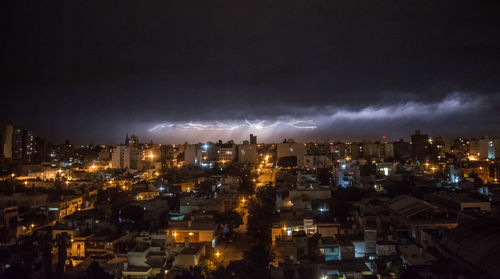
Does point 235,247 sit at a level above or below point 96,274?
below

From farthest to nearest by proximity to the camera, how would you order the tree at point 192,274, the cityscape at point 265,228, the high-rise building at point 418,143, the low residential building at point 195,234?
the high-rise building at point 418,143 → the low residential building at point 195,234 → the cityscape at point 265,228 → the tree at point 192,274

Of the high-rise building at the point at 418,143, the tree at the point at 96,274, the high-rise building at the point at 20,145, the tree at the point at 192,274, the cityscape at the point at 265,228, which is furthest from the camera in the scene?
the high-rise building at the point at 418,143

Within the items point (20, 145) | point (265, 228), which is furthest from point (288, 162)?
point (20, 145)

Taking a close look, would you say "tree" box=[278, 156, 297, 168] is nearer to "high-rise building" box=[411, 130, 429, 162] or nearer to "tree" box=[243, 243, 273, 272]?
"high-rise building" box=[411, 130, 429, 162]

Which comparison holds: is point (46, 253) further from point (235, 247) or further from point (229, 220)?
point (229, 220)

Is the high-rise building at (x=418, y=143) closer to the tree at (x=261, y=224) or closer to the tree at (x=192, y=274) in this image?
the tree at (x=261, y=224)

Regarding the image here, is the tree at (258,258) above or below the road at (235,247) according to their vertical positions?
above

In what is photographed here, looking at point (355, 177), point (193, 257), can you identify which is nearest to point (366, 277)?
point (193, 257)

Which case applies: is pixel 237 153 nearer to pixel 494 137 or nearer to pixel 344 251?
pixel 494 137

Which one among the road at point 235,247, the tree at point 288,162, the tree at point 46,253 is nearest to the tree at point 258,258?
the road at point 235,247
